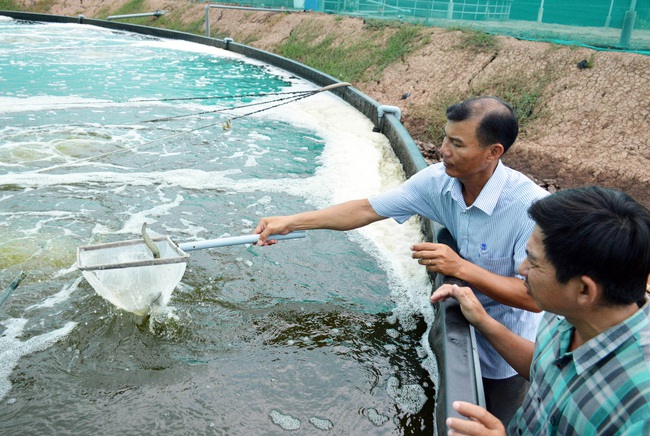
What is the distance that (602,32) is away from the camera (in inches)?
409

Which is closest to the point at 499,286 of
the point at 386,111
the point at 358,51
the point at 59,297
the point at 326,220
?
the point at 326,220

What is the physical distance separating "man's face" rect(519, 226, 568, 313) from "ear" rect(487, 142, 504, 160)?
1.08m

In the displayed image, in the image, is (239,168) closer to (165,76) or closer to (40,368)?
(40,368)

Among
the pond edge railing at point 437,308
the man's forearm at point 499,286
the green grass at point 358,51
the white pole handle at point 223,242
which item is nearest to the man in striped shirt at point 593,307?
the pond edge railing at point 437,308

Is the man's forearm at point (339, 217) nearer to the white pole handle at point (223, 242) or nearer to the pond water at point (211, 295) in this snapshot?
the white pole handle at point (223, 242)

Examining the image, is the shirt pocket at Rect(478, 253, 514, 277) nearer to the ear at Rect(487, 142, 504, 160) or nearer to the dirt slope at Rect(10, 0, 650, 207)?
the ear at Rect(487, 142, 504, 160)

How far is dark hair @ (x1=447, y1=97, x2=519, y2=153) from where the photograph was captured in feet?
8.57

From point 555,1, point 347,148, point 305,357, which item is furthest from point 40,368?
point 555,1

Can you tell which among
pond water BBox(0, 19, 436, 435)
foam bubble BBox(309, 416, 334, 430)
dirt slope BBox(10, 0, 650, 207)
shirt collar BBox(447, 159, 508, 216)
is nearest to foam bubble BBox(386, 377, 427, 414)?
pond water BBox(0, 19, 436, 435)

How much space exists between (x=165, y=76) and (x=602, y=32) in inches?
397

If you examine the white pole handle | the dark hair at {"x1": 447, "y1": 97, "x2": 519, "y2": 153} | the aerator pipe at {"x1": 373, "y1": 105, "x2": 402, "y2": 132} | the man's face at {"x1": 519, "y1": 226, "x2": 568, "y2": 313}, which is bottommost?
the aerator pipe at {"x1": 373, "y1": 105, "x2": 402, "y2": 132}

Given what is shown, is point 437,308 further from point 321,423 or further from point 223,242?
point 223,242

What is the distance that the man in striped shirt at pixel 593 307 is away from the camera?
1.41m

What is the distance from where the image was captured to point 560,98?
9508mm
